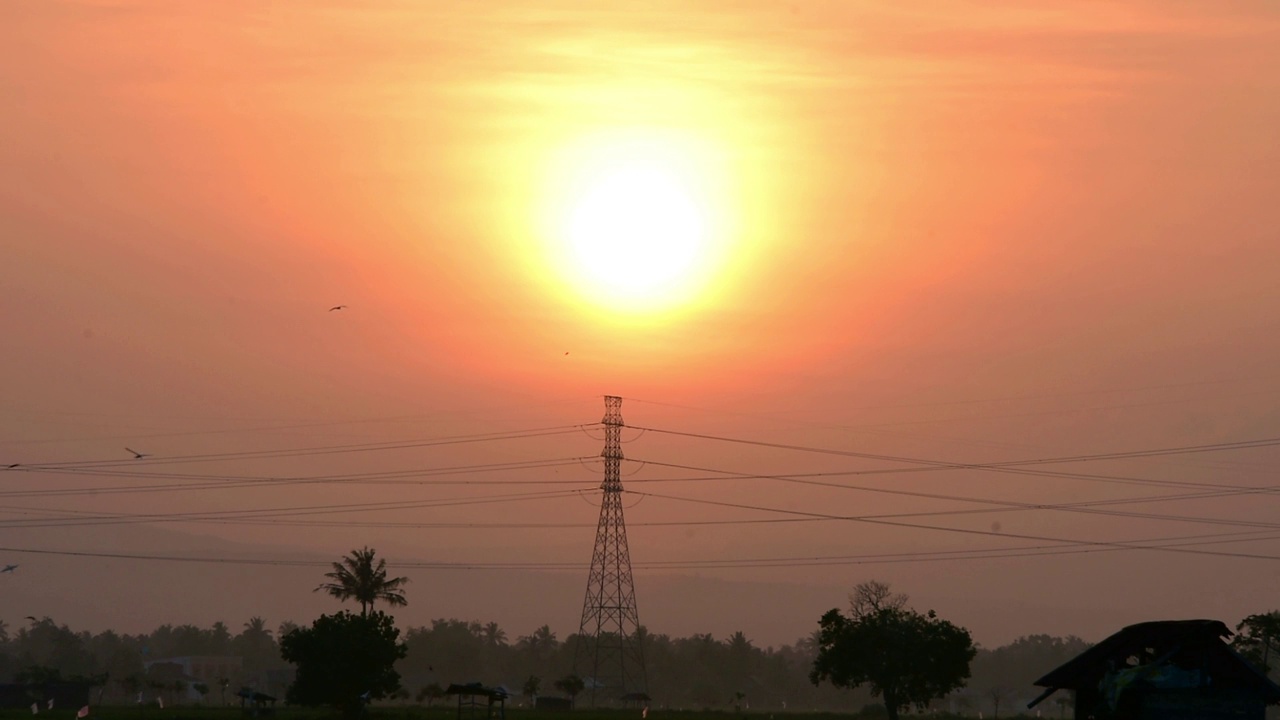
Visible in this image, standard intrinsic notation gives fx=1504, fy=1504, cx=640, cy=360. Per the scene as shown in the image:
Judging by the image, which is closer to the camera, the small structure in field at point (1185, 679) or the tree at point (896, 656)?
the small structure in field at point (1185, 679)

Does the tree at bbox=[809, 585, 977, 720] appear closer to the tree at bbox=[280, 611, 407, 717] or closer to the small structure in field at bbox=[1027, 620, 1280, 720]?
the tree at bbox=[280, 611, 407, 717]

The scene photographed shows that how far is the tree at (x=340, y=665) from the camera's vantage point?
123 metres

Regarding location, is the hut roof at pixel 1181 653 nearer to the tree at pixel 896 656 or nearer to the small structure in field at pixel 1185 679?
the small structure in field at pixel 1185 679

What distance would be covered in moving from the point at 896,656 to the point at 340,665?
157 feet

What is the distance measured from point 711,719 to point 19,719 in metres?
63.2

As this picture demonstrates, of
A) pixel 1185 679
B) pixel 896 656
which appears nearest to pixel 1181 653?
pixel 1185 679

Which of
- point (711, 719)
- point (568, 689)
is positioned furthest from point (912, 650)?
point (568, 689)

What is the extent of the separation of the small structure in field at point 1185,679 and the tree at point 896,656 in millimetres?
74923

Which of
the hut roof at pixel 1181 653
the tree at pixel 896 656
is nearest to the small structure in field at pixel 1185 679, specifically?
the hut roof at pixel 1181 653

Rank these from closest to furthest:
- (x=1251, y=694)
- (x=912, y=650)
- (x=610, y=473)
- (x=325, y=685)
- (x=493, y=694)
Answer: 1. (x=1251, y=694)
2. (x=493, y=694)
3. (x=325, y=685)
4. (x=912, y=650)
5. (x=610, y=473)

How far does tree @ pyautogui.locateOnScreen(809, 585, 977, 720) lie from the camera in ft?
434

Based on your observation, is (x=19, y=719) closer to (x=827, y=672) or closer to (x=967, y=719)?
(x=827, y=672)

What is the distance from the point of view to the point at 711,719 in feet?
477

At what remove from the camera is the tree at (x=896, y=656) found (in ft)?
434
